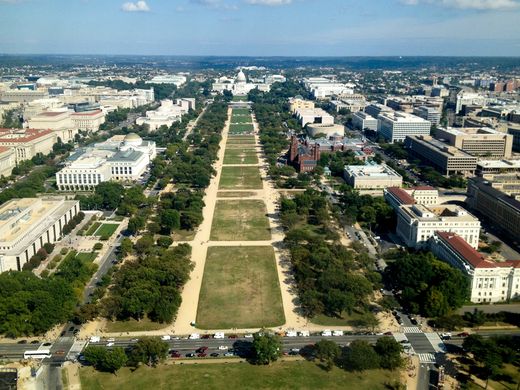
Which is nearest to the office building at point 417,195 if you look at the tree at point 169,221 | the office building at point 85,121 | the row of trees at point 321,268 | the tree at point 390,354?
the row of trees at point 321,268

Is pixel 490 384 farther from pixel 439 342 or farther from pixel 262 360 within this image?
pixel 262 360

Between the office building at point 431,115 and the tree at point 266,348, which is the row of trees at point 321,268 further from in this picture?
the office building at point 431,115

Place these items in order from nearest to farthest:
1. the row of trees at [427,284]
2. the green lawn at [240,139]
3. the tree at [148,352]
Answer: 1. the tree at [148,352]
2. the row of trees at [427,284]
3. the green lawn at [240,139]

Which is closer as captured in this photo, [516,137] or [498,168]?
[498,168]

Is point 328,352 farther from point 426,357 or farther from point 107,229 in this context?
point 107,229

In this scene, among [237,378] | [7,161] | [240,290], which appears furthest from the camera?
[7,161]

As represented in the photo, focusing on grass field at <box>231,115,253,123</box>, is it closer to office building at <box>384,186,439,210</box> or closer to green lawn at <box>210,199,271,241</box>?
green lawn at <box>210,199,271,241</box>

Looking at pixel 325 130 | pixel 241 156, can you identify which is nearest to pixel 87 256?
pixel 241 156

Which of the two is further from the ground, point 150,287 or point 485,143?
point 485,143
